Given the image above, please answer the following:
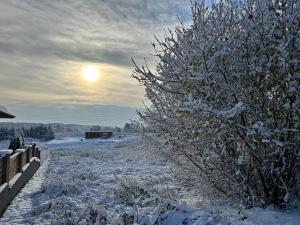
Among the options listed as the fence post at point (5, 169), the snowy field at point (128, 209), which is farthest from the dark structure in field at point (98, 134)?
the fence post at point (5, 169)

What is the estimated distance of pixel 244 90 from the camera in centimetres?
648

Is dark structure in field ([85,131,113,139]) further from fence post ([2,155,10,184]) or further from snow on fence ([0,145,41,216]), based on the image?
fence post ([2,155,10,184])

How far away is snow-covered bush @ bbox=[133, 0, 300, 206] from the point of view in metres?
6.32

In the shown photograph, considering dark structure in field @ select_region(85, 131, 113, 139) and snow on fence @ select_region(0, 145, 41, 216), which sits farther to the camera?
dark structure in field @ select_region(85, 131, 113, 139)

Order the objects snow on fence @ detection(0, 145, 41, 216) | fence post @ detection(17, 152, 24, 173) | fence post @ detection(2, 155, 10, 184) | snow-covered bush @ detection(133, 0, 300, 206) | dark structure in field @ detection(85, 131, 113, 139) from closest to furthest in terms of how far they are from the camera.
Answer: snow-covered bush @ detection(133, 0, 300, 206) < snow on fence @ detection(0, 145, 41, 216) < fence post @ detection(2, 155, 10, 184) < fence post @ detection(17, 152, 24, 173) < dark structure in field @ detection(85, 131, 113, 139)

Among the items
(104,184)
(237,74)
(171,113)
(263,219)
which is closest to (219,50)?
(237,74)

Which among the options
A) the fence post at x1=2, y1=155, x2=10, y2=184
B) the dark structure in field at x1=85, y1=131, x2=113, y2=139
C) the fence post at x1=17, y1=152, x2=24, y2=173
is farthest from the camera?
the dark structure in field at x1=85, y1=131, x2=113, y2=139

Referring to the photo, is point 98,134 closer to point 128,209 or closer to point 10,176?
point 10,176

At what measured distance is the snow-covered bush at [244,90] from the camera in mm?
6324

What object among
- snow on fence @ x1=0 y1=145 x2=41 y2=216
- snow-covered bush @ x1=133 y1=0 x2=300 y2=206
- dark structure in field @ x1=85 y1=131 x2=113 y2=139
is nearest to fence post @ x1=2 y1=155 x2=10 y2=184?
snow on fence @ x1=0 y1=145 x2=41 y2=216

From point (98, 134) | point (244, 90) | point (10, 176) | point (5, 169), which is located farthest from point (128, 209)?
point (98, 134)

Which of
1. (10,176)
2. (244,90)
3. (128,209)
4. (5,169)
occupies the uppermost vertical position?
(244,90)

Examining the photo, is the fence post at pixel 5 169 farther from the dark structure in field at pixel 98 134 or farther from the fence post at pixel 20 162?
the dark structure in field at pixel 98 134

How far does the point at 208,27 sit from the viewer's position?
6.80 meters
